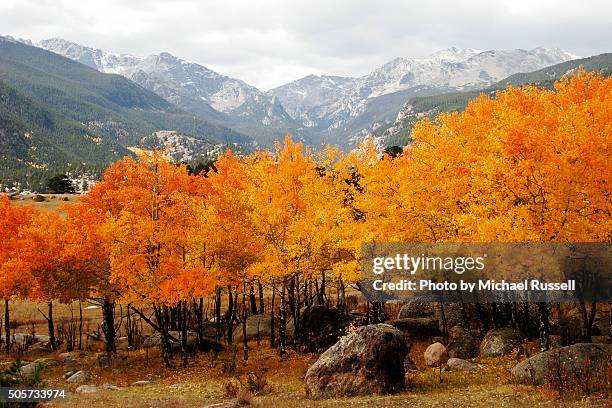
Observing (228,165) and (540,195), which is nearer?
(540,195)

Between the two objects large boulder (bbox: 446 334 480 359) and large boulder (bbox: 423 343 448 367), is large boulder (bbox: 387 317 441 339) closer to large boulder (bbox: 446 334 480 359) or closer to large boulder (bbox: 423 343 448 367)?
large boulder (bbox: 446 334 480 359)

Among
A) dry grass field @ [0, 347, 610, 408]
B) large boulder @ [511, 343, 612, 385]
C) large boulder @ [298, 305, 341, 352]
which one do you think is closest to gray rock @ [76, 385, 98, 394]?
dry grass field @ [0, 347, 610, 408]

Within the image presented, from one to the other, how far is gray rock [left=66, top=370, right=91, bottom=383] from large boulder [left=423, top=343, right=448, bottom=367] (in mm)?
22075

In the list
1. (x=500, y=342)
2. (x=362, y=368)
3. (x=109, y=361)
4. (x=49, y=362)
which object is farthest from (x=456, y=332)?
(x=49, y=362)

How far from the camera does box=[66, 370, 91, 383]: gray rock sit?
1286 inches

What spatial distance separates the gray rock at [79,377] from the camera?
107 feet

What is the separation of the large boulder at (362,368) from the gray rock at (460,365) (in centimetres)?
517

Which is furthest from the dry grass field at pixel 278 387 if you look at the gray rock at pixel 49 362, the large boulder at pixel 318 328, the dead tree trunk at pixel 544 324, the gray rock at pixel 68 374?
the dead tree trunk at pixel 544 324

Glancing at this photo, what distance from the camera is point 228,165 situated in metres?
54.8

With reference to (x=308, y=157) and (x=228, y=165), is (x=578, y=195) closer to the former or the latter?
(x=308, y=157)

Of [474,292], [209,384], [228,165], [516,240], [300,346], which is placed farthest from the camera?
[228,165]

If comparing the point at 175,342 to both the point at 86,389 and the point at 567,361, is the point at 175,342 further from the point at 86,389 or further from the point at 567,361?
the point at 567,361

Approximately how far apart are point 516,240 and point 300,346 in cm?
2074

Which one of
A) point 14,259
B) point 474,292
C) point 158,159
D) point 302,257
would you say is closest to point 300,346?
point 302,257
